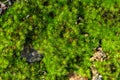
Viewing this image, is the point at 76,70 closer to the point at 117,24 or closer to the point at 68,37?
the point at 68,37

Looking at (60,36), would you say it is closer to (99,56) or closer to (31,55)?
(31,55)

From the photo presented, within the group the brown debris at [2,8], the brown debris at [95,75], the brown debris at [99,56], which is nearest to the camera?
the brown debris at [95,75]

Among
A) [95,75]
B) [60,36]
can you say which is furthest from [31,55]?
[95,75]

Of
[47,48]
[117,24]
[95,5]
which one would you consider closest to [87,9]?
[95,5]

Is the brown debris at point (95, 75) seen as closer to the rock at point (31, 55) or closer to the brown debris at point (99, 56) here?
the brown debris at point (99, 56)

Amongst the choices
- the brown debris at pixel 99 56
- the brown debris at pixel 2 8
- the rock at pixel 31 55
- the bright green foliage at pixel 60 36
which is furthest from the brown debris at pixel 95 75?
the brown debris at pixel 2 8

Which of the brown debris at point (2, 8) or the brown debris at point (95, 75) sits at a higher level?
the brown debris at point (2, 8)

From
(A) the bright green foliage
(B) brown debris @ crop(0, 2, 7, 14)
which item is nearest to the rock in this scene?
(A) the bright green foliage

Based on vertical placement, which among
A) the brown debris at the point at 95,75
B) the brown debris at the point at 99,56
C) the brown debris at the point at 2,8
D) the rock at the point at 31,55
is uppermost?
the brown debris at the point at 2,8

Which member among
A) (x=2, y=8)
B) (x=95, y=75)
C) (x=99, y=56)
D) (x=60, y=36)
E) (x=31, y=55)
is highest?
(x=2, y=8)
